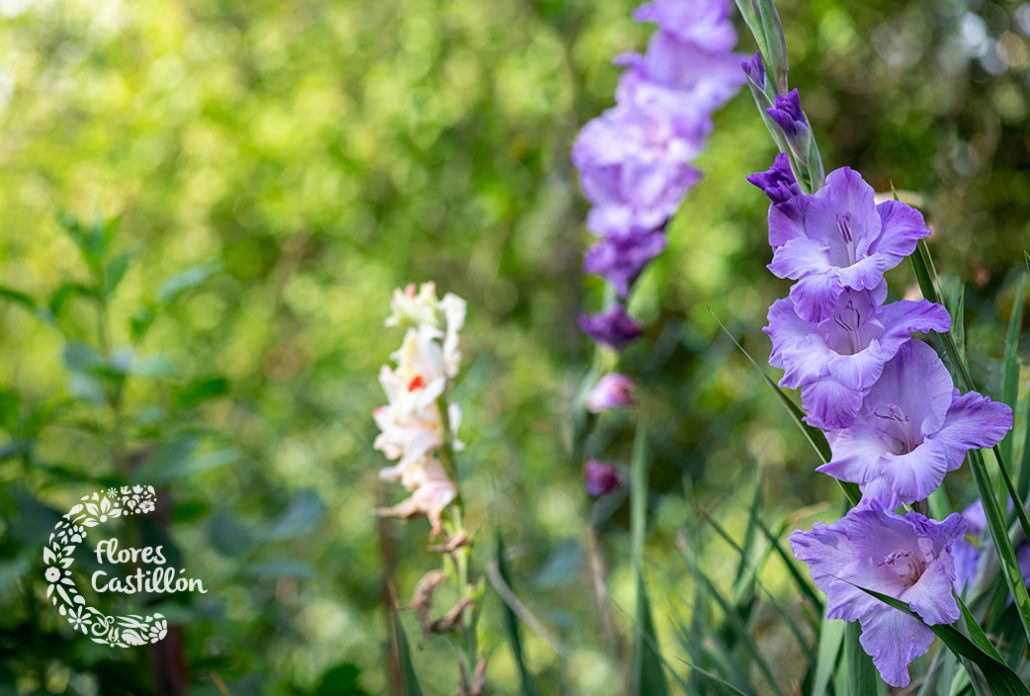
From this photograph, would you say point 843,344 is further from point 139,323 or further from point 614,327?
point 139,323

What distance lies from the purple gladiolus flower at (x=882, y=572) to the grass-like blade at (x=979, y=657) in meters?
0.01

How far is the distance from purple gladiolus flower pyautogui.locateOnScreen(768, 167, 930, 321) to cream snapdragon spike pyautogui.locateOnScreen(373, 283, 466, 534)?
0.33 meters

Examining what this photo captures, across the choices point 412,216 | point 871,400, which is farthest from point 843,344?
point 412,216

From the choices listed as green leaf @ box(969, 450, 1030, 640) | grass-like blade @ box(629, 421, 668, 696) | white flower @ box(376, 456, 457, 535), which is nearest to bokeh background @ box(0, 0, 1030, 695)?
grass-like blade @ box(629, 421, 668, 696)

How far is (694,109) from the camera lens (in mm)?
1100

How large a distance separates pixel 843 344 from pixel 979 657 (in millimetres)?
164

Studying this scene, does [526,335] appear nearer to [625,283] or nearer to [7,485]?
[625,283]

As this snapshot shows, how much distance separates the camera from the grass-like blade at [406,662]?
28.9 inches

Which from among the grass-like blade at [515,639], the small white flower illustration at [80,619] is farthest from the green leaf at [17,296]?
the grass-like blade at [515,639]

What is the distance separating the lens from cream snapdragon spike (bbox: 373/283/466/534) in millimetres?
806

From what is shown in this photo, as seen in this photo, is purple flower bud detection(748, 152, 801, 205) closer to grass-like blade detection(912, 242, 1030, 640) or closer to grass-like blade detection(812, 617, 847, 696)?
grass-like blade detection(912, 242, 1030, 640)

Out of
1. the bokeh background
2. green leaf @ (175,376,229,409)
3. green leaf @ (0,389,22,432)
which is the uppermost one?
green leaf @ (175,376,229,409)

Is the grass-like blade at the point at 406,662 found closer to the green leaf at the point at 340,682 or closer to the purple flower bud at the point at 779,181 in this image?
the green leaf at the point at 340,682

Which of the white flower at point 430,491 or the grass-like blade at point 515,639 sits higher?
the white flower at point 430,491
